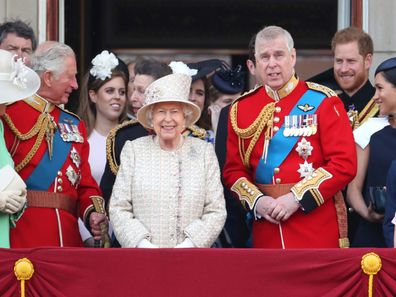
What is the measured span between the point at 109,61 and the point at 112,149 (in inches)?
28.5

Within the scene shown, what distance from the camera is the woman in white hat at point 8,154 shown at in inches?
259

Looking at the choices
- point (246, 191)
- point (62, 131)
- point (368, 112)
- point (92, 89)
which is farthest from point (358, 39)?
point (62, 131)

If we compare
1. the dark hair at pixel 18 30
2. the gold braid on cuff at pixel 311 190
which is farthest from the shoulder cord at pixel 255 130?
the dark hair at pixel 18 30

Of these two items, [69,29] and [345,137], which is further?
[69,29]

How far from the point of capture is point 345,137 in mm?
6957

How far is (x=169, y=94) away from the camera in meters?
6.89

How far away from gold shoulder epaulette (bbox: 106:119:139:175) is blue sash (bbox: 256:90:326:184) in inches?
33.2

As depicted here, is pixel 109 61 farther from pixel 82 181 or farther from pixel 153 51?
pixel 153 51

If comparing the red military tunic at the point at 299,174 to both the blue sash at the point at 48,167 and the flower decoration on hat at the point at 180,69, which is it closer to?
the flower decoration on hat at the point at 180,69

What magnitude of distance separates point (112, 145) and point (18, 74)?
899 mm

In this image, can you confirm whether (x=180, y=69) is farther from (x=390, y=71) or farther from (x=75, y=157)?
(x=390, y=71)

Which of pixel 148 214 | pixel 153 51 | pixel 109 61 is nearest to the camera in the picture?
pixel 148 214

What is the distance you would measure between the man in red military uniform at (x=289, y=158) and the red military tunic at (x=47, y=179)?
2.59 feet

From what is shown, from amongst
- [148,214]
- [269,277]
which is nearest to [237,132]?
[148,214]
